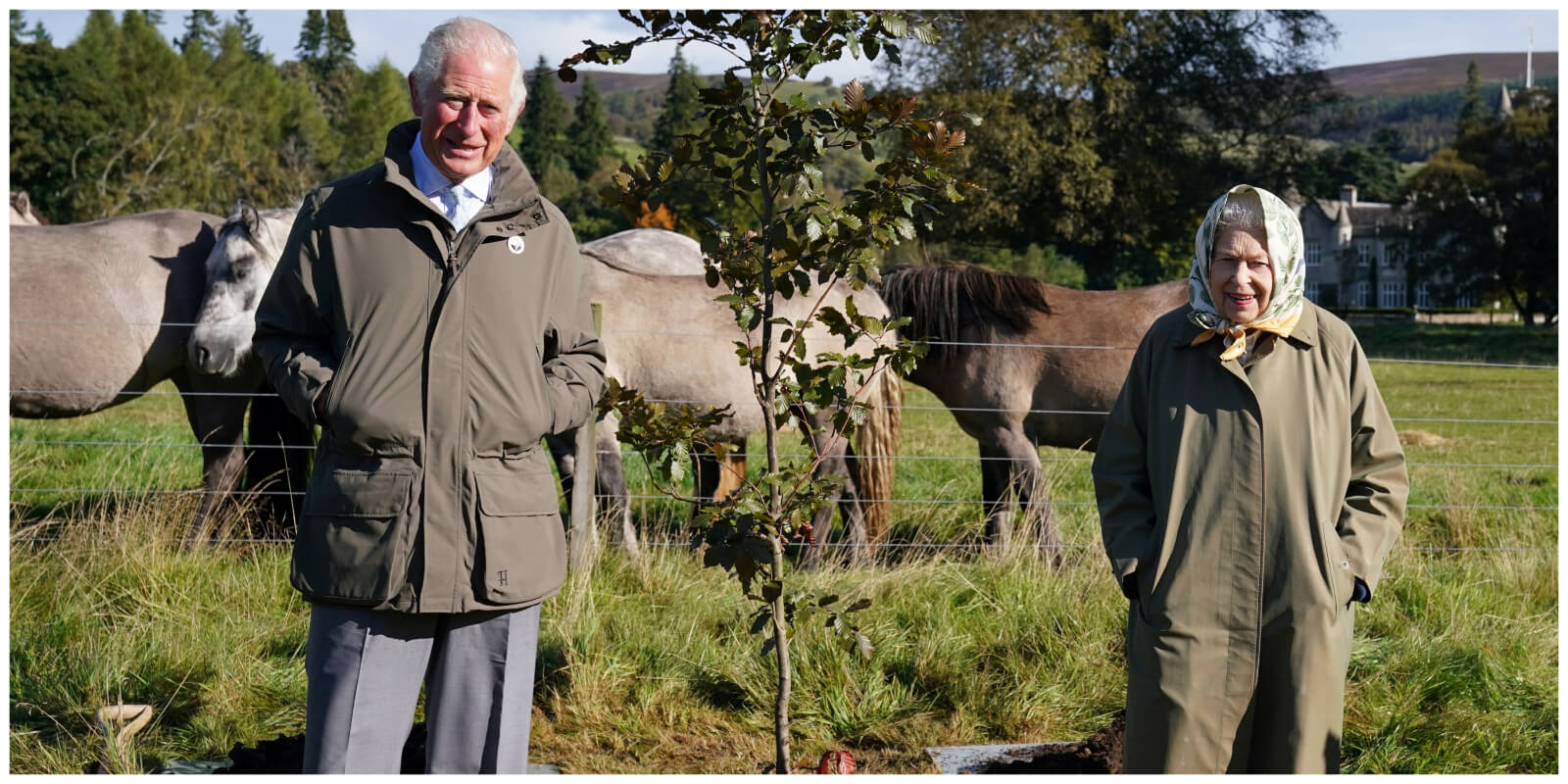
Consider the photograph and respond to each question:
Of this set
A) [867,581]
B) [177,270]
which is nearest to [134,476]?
[177,270]

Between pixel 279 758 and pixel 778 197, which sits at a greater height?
pixel 778 197

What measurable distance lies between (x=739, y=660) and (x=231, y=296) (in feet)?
10.4

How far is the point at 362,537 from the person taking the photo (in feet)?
8.11

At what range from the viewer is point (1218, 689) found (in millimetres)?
2664

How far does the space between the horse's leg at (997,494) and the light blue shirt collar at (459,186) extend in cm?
406

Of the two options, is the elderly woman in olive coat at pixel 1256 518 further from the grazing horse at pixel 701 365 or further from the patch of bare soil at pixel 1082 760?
the grazing horse at pixel 701 365

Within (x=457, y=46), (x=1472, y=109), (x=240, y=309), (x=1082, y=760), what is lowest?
(x=1082, y=760)

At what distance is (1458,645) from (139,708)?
4.60 m

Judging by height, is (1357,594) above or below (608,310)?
below

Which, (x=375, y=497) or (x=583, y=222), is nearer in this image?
(x=375, y=497)

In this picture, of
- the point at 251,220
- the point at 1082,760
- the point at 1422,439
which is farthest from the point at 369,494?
the point at 1422,439

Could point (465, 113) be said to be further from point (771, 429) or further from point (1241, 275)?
point (1241, 275)

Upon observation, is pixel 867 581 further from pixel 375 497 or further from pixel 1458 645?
pixel 375 497

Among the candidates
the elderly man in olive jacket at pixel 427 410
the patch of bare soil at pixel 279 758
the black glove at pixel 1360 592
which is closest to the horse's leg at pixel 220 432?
the patch of bare soil at pixel 279 758
